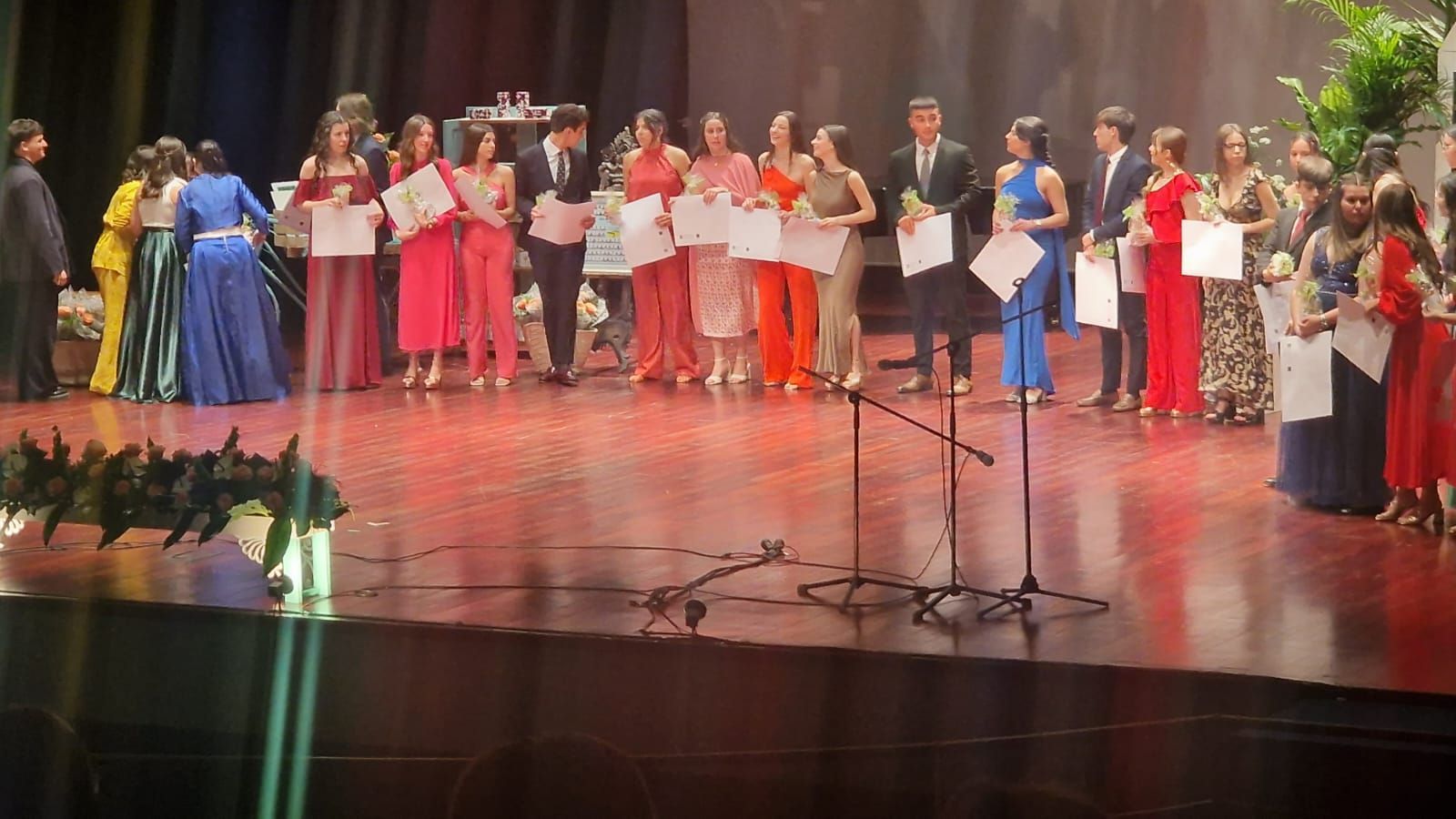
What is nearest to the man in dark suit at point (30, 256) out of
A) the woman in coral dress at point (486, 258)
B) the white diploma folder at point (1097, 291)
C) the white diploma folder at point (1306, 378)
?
the woman in coral dress at point (486, 258)

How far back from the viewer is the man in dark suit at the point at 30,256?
362 inches

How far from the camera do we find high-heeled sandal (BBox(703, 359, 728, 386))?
9352mm

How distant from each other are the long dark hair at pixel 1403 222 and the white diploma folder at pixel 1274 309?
0.94 meters

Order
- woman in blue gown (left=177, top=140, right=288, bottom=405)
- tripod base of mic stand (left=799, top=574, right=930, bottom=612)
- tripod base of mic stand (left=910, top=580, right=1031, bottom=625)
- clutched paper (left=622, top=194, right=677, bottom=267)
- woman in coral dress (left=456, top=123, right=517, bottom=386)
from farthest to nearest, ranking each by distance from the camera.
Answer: woman in coral dress (left=456, top=123, right=517, bottom=386), clutched paper (left=622, top=194, right=677, bottom=267), woman in blue gown (left=177, top=140, right=288, bottom=405), tripod base of mic stand (left=799, top=574, right=930, bottom=612), tripod base of mic stand (left=910, top=580, right=1031, bottom=625)

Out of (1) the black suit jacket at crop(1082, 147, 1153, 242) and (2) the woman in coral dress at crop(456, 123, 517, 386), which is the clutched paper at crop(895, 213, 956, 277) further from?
(2) the woman in coral dress at crop(456, 123, 517, 386)

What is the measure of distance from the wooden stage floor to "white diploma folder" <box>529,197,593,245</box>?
37.2 inches

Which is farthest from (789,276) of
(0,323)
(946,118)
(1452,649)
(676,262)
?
(1452,649)

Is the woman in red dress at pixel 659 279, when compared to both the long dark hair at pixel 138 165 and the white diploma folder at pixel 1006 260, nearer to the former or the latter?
the white diploma folder at pixel 1006 260

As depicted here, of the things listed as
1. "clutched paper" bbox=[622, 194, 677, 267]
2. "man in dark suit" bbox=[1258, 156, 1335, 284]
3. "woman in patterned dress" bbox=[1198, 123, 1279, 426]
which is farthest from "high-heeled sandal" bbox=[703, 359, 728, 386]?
"man in dark suit" bbox=[1258, 156, 1335, 284]

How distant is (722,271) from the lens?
9.30 meters

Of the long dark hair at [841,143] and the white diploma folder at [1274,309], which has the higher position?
the long dark hair at [841,143]

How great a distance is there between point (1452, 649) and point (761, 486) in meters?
2.96

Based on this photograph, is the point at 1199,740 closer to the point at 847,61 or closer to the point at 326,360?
the point at 326,360

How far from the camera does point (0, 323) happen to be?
9812 mm
